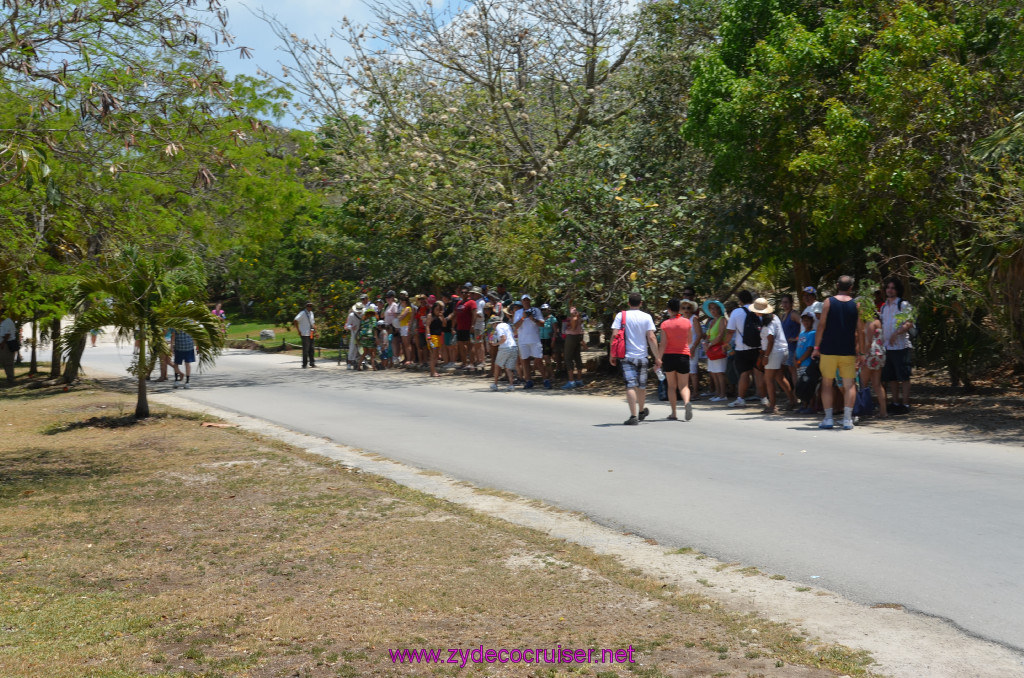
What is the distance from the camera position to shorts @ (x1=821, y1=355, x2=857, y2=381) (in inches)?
487

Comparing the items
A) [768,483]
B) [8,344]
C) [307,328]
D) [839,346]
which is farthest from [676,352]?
[8,344]

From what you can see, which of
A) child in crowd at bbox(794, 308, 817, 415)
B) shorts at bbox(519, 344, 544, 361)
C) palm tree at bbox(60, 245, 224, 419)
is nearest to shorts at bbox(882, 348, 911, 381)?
child in crowd at bbox(794, 308, 817, 415)

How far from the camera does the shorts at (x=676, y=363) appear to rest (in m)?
13.7

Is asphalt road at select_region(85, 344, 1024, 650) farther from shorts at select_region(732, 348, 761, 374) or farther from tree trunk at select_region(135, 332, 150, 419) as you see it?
tree trunk at select_region(135, 332, 150, 419)

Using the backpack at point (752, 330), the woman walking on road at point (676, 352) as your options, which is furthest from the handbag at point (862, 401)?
the woman walking on road at point (676, 352)

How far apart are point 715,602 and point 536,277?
50.5 ft

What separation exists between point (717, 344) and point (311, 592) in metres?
11.4

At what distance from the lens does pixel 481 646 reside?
4.91 meters

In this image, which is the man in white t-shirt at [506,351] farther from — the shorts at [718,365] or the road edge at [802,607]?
the road edge at [802,607]

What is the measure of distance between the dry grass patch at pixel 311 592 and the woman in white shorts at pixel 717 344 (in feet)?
26.3

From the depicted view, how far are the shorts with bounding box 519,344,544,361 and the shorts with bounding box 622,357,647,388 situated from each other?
624 cm

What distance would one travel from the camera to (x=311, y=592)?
19.4ft

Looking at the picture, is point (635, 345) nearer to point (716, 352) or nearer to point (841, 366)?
point (841, 366)

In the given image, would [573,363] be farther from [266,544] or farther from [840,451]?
[266,544]
